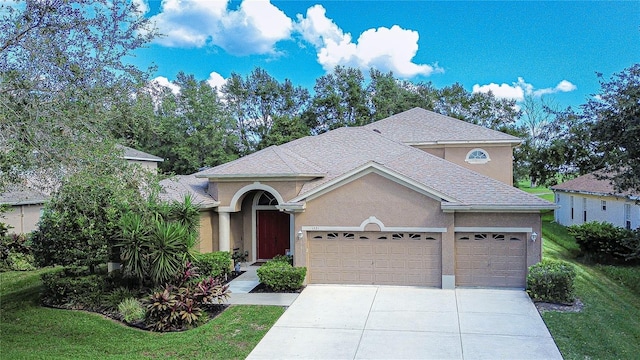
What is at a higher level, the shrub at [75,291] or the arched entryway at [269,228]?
the arched entryway at [269,228]

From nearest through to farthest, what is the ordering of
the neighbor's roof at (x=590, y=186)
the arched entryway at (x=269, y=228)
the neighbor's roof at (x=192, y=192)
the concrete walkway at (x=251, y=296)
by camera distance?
the concrete walkway at (x=251, y=296) → the neighbor's roof at (x=192, y=192) → the arched entryway at (x=269, y=228) → the neighbor's roof at (x=590, y=186)

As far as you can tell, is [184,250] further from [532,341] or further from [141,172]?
[532,341]

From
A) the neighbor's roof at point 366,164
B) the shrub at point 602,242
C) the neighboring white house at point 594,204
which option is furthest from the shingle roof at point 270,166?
the shrub at point 602,242

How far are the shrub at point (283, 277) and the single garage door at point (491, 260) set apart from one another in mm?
5247

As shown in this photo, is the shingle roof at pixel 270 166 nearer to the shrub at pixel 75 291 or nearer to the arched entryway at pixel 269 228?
the arched entryway at pixel 269 228

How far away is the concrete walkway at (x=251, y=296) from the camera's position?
13075 mm

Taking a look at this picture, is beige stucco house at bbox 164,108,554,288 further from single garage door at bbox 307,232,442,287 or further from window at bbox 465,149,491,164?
window at bbox 465,149,491,164

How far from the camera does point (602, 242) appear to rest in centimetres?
1992

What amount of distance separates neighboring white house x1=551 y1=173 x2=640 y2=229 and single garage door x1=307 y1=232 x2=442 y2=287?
26.2 feet

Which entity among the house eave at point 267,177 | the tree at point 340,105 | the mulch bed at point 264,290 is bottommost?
the mulch bed at point 264,290

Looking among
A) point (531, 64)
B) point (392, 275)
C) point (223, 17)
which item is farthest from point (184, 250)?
point (531, 64)

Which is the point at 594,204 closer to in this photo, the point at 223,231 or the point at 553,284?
the point at 553,284

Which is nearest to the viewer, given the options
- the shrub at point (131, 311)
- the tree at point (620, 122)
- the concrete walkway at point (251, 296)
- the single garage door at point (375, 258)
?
the shrub at point (131, 311)

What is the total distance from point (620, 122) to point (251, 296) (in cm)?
1265
